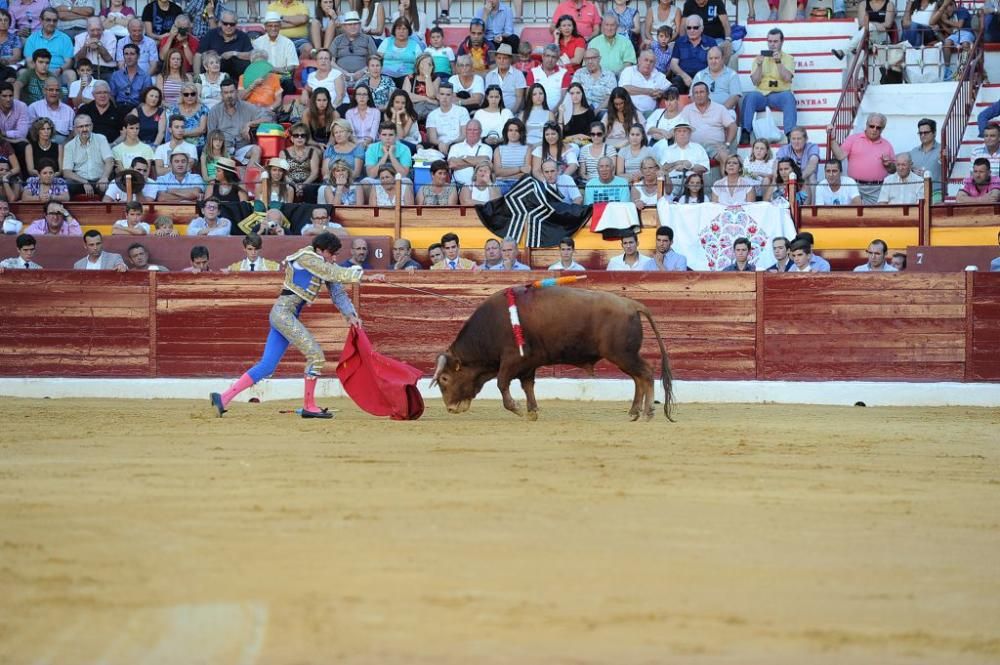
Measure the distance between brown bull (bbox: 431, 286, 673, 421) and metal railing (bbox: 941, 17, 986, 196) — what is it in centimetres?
584

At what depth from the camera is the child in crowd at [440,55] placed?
50.5 feet

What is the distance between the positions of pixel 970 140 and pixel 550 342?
278 inches

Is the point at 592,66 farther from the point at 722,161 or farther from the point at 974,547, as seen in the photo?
the point at 974,547

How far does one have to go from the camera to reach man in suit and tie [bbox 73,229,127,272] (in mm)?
13039

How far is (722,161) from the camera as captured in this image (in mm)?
13812

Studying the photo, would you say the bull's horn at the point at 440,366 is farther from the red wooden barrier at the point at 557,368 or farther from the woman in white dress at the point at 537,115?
the woman in white dress at the point at 537,115

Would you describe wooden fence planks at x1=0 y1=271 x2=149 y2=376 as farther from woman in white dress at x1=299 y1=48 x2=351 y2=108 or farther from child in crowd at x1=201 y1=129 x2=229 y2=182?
woman in white dress at x1=299 y1=48 x2=351 y2=108

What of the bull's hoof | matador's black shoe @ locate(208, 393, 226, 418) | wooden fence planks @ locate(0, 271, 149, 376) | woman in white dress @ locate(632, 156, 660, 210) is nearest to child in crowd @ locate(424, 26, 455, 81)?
woman in white dress @ locate(632, 156, 660, 210)

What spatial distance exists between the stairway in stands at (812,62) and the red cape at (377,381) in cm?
675

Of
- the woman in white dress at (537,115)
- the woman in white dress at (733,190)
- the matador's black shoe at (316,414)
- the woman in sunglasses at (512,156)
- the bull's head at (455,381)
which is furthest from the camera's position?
the woman in white dress at (537,115)

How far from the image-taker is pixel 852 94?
603 inches

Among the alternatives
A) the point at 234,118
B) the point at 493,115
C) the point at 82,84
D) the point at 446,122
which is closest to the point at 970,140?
the point at 493,115

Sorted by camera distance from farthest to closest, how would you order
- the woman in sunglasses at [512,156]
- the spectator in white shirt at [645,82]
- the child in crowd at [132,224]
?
the spectator in white shirt at [645,82] < the woman in sunglasses at [512,156] < the child in crowd at [132,224]

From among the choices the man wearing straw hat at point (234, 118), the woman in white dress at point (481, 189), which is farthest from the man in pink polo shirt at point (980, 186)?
the man wearing straw hat at point (234, 118)
